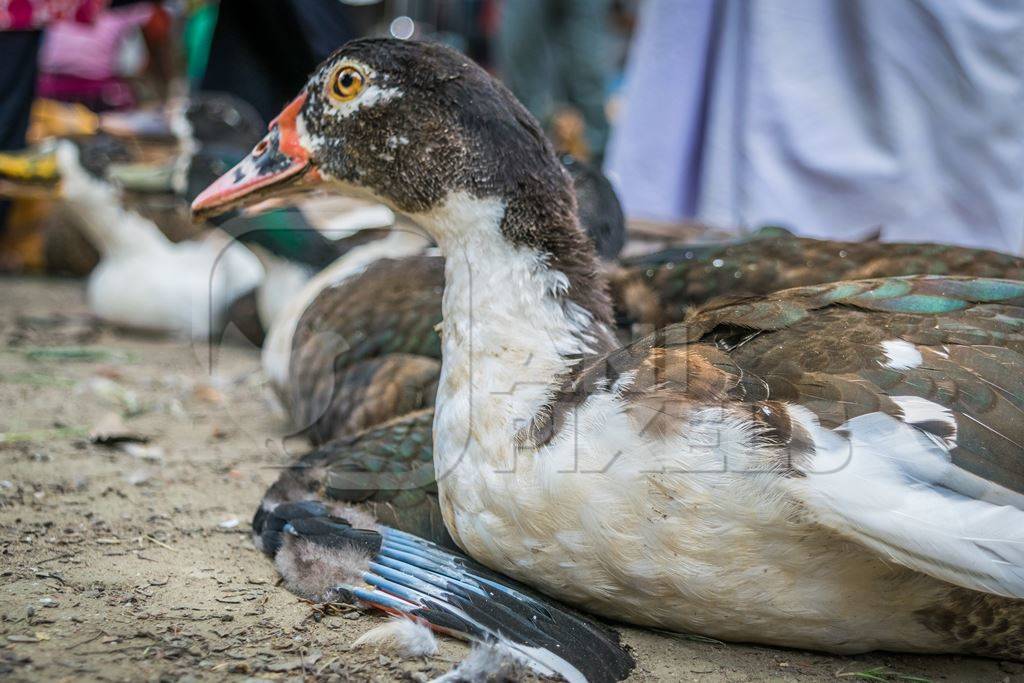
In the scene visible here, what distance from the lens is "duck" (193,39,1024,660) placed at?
5.73 ft

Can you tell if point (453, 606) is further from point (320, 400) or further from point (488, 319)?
point (320, 400)

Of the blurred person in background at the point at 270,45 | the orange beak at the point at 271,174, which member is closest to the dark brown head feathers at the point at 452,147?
the orange beak at the point at 271,174

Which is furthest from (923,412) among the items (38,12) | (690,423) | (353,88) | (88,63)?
(88,63)

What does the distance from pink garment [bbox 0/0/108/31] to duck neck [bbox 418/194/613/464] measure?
4270mm

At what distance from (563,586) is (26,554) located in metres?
1.16

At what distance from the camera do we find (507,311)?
2.12m

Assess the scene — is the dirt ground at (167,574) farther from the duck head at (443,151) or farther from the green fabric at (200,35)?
the green fabric at (200,35)

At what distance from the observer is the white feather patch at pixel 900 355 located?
1.86m

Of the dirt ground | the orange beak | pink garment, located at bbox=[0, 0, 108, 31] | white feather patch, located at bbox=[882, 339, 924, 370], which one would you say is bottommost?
the dirt ground

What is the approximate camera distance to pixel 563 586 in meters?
2.06

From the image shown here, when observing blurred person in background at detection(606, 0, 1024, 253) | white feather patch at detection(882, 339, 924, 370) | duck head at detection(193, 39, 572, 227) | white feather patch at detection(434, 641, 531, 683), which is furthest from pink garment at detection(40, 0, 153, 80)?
white feather patch at detection(882, 339, 924, 370)

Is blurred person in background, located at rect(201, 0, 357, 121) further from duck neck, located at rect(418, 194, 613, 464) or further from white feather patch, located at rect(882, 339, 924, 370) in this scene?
white feather patch, located at rect(882, 339, 924, 370)

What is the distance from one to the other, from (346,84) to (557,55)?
5.26m

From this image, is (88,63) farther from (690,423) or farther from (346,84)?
(690,423)
